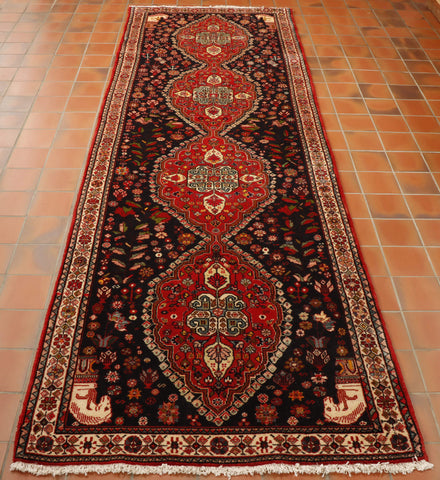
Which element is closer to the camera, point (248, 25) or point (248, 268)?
point (248, 268)

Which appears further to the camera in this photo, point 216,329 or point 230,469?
point 216,329

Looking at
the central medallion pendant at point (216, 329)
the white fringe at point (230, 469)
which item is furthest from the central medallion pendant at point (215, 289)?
the white fringe at point (230, 469)

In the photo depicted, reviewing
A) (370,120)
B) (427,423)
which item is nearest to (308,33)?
(370,120)

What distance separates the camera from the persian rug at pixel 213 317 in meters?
1.72

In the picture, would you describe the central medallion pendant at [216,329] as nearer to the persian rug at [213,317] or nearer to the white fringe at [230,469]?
the persian rug at [213,317]

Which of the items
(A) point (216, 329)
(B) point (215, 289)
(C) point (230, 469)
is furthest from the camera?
(B) point (215, 289)

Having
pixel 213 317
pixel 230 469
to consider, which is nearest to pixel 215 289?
pixel 213 317

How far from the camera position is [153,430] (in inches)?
68.8

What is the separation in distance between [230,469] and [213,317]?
617mm

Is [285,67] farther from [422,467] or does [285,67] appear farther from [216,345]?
[422,467]

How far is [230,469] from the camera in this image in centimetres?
168

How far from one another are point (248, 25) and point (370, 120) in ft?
5.20

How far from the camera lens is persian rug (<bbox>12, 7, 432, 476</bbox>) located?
172 centimetres

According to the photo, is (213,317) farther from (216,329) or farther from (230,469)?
(230,469)
